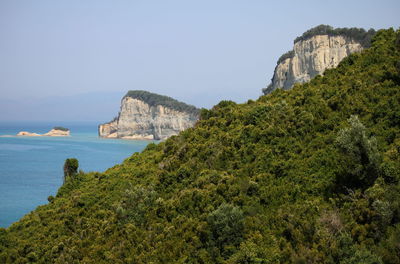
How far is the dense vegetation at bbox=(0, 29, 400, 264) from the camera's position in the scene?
12.4 meters

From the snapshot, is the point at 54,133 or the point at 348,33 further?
the point at 54,133

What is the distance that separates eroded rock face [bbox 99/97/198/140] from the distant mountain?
55.3 meters

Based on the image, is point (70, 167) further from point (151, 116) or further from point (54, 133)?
point (54, 133)

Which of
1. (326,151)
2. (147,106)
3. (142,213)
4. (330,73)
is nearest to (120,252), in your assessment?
(142,213)

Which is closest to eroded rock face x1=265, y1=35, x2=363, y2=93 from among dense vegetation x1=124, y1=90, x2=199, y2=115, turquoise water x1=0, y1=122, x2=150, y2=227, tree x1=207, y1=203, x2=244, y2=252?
turquoise water x1=0, y1=122, x2=150, y2=227

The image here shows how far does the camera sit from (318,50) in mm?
76500

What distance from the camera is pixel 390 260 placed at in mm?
10609

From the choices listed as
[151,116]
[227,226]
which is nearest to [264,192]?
[227,226]

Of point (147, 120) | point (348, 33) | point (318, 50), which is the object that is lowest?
point (147, 120)

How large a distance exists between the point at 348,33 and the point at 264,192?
64.1m

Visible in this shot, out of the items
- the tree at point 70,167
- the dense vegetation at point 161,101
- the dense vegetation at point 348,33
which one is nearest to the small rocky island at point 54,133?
the dense vegetation at point 161,101

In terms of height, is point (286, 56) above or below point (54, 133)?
above

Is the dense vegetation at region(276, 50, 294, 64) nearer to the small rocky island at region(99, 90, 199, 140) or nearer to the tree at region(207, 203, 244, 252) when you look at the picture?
the small rocky island at region(99, 90, 199, 140)

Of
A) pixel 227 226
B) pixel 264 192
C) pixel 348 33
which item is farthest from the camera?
pixel 348 33
